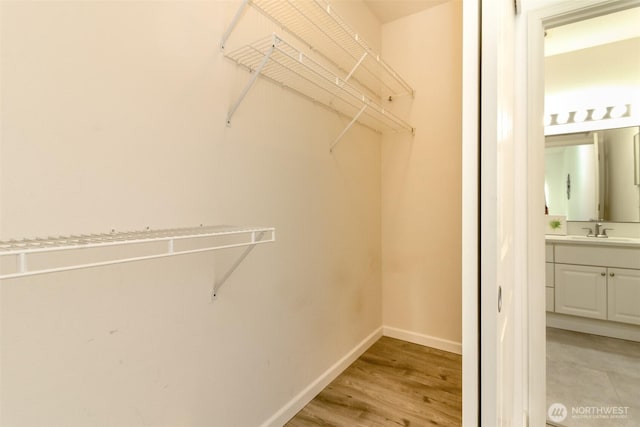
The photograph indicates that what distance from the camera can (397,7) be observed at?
232cm

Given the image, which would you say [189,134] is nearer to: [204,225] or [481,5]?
[204,225]

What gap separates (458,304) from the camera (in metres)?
2.26

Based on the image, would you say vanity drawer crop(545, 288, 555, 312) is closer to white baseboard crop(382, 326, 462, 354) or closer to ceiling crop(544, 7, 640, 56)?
white baseboard crop(382, 326, 462, 354)

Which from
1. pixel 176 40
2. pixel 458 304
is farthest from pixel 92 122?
pixel 458 304

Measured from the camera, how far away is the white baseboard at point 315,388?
4.87ft

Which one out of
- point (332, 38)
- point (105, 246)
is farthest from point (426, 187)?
point (105, 246)

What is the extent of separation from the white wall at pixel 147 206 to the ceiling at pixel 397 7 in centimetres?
132

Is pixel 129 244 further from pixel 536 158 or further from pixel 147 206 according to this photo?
pixel 536 158

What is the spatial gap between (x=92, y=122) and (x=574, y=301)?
3574 millimetres

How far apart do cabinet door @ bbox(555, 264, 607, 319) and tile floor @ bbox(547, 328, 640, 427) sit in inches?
8.6

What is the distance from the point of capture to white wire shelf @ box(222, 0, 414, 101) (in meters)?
1.36

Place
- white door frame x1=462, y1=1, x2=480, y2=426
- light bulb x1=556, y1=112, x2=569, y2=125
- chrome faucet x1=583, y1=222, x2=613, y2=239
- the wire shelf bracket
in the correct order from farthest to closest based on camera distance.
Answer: light bulb x1=556, y1=112, x2=569, y2=125, chrome faucet x1=583, y1=222, x2=613, y2=239, white door frame x1=462, y1=1, x2=480, y2=426, the wire shelf bracket

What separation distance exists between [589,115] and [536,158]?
1.99 meters

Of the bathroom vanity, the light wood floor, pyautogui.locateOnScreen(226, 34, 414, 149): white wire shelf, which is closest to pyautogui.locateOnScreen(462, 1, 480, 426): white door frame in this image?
pyautogui.locateOnScreen(226, 34, 414, 149): white wire shelf
